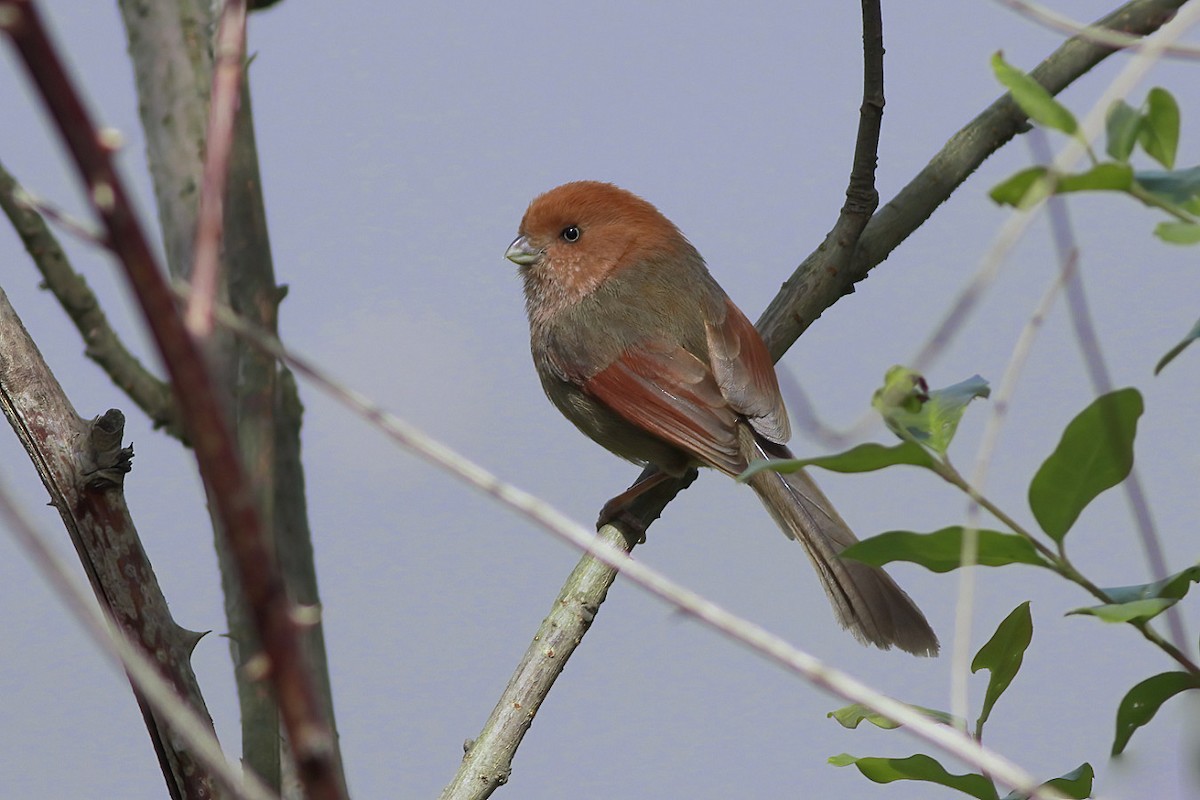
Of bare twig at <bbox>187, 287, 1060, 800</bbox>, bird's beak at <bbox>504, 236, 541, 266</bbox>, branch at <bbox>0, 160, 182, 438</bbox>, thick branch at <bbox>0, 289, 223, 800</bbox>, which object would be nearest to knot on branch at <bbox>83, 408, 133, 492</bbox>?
thick branch at <bbox>0, 289, 223, 800</bbox>

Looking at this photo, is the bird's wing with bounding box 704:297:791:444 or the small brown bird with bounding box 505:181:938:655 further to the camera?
the bird's wing with bounding box 704:297:791:444

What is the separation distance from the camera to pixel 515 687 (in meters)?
2.79

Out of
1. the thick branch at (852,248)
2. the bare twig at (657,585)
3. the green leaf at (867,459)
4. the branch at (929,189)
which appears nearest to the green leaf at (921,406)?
the green leaf at (867,459)

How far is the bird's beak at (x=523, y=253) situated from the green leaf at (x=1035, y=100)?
3.60 metres

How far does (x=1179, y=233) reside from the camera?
112cm

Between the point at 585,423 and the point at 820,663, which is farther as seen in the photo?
the point at 585,423

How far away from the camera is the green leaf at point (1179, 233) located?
1112 millimetres

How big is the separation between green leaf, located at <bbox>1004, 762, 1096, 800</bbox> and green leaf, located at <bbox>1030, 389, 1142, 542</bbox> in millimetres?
299

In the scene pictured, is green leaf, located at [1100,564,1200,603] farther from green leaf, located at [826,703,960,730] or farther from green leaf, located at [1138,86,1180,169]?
green leaf, located at [1138,86,1180,169]

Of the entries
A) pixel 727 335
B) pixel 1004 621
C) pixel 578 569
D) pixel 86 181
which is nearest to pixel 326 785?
pixel 86 181

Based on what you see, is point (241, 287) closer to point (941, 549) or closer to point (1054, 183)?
point (941, 549)

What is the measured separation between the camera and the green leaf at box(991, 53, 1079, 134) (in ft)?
3.53

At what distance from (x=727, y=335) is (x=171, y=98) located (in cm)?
183

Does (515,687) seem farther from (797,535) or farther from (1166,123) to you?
(1166,123)
